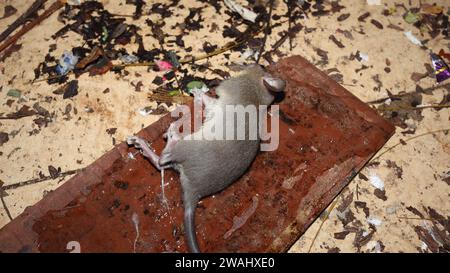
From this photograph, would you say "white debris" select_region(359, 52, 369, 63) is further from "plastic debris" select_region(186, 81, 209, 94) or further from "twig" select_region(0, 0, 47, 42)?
"twig" select_region(0, 0, 47, 42)

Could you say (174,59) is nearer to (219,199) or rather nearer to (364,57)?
(219,199)

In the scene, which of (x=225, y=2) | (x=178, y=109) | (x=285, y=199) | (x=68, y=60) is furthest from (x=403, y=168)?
(x=68, y=60)

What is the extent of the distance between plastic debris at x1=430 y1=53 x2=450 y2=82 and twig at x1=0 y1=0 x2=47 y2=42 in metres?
4.40

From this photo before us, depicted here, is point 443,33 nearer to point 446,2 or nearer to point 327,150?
point 446,2

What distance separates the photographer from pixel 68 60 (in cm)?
341

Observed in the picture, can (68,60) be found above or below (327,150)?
above

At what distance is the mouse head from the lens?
104 inches

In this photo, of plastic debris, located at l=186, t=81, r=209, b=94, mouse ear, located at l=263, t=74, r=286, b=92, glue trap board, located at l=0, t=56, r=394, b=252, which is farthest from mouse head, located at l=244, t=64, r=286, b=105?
plastic debris, located at l=186, t=81, r=209, b=94

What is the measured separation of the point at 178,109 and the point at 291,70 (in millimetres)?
1126

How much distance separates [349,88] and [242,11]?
4.78 feet

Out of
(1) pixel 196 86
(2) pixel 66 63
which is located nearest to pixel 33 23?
(2) pixel 66 63

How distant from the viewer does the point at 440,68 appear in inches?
151

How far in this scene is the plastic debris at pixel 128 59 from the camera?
3469mm

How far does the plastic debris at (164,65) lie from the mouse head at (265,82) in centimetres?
92
